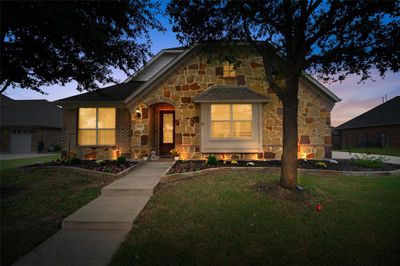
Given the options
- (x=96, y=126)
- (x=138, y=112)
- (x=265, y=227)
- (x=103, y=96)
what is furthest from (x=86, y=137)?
(x=265, y=227)

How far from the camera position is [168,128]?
10734 mm

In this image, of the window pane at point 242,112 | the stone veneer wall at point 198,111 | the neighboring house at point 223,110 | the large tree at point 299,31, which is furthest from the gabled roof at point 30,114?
the large tree at point 299,31

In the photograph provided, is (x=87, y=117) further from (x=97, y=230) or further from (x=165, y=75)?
(x=97, y=230)

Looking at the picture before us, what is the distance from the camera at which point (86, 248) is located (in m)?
2.85

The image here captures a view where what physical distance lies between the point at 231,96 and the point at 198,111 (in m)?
1.76

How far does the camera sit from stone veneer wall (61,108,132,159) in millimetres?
9922

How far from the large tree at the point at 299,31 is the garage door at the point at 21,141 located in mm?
24319

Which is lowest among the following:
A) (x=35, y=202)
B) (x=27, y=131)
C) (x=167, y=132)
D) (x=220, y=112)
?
(x=35, y=202)

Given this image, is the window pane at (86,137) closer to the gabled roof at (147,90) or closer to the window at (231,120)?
the gabled roof at (147,90)

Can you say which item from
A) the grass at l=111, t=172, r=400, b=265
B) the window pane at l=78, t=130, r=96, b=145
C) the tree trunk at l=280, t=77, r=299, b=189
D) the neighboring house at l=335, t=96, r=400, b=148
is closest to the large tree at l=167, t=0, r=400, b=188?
the tree trunk at l=280, t=77, r=299, b=189

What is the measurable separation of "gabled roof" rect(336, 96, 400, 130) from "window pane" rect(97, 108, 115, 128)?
87.7 feet

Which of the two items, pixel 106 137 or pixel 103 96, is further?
pixel 106 137

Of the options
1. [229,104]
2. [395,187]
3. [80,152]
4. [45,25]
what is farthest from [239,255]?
[80,152]

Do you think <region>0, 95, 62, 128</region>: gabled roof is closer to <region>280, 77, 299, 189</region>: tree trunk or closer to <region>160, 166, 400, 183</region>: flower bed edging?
<region>160, 166, 400, 183</region>: flower bed edging
